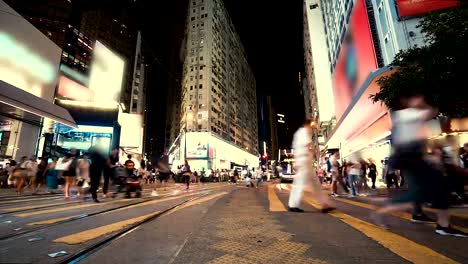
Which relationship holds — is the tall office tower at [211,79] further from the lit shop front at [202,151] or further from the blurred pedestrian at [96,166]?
the blurred pedestrian at [96,166]

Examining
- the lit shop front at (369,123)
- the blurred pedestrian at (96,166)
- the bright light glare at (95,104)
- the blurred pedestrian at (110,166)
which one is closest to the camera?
the blurred pedestrian at (96,166)

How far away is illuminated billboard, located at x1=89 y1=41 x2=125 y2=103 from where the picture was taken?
35.1m

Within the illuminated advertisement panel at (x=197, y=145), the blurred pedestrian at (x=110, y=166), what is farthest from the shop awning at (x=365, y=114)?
the illuminated advertisement panel at (x=197, y=145)

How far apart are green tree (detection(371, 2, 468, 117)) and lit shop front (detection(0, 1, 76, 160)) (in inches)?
860

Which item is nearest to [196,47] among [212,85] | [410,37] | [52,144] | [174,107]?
[212,85]

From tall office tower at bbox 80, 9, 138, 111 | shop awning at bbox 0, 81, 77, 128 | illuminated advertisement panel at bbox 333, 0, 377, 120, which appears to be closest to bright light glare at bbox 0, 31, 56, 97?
shop awning at bbox 0, 81, 77, 128

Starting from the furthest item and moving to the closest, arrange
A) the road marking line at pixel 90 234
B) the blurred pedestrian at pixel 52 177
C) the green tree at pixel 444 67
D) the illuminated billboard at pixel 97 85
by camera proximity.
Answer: the illuminated billboard at pixel 97 85 → the blurred pedestrian at pixel 52 177 → the green tree at pixel 444 67 → the road marking line at pixel 90 234

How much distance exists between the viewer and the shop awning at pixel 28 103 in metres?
16.5

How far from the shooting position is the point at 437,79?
31.4 ft

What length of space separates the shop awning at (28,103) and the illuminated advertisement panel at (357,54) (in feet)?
84.8

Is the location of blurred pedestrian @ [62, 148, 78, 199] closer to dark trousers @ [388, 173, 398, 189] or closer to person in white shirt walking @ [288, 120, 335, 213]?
person in white shirt walking @ [288, 120, 335, 213]

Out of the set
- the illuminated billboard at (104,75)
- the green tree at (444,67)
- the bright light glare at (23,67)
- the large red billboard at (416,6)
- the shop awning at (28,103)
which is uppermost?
the illuminated billboard at (104,75)

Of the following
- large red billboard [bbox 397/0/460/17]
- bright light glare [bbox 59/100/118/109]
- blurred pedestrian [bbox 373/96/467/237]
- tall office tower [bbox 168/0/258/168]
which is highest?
tall office tower [bbox 168/0/258/168]

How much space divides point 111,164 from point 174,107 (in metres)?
110
